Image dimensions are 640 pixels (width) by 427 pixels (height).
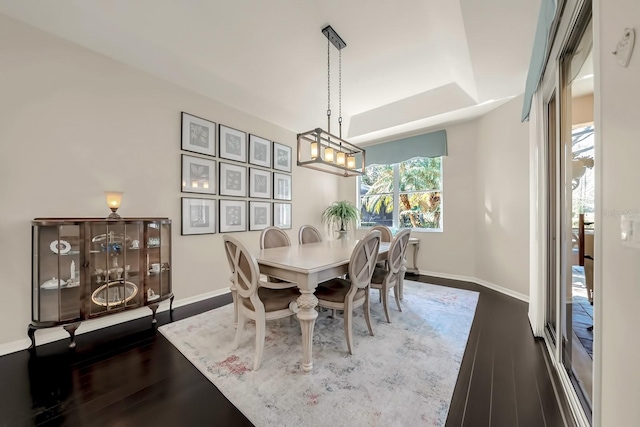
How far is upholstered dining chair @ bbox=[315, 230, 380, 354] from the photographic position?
1.93 metres

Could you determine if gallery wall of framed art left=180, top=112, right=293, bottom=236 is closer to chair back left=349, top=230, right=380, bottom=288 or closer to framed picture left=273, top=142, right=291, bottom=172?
framed picture left=273, top=142, right=291, bottom=172

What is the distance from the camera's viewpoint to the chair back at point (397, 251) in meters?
2.40

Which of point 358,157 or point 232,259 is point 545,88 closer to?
point 232,259

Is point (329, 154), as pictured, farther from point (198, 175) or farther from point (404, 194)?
point (404, 194)

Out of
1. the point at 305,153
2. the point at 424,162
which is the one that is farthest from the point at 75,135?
the point at 424,162

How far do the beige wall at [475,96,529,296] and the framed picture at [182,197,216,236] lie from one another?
4.16 m

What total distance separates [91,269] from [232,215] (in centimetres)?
166

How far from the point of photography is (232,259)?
76.2 inches

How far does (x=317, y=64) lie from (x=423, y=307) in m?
3.41

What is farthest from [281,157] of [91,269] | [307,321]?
[307,321]

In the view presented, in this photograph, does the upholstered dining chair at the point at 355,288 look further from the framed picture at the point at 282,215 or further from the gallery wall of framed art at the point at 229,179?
the framed picture at the point at 282,215

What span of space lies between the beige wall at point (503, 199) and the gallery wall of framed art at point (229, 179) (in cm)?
330

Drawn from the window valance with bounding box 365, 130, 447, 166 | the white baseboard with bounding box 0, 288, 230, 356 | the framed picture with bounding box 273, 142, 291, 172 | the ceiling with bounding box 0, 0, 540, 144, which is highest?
the ceiling with bounding box 0, 0, 540, 144

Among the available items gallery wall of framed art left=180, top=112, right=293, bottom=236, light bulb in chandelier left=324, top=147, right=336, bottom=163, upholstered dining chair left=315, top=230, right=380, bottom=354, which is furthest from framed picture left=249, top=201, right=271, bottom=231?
upholstered dining chair left=315, top=230, right=380, bottom=354
